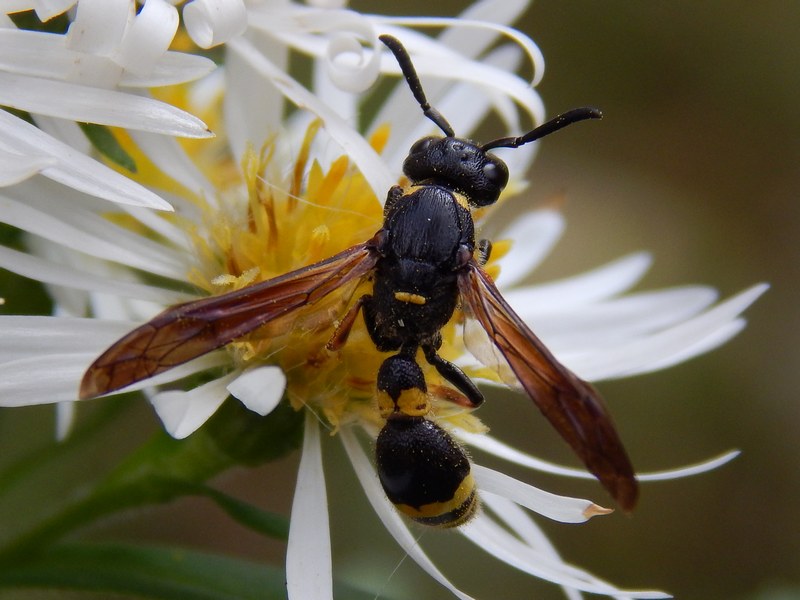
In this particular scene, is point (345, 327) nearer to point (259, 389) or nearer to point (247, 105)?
point (259, 389)

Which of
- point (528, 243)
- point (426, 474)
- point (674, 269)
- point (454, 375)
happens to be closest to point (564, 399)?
point (426, 474)

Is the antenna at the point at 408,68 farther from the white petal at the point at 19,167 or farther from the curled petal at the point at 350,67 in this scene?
the white petal at the point at 19,167

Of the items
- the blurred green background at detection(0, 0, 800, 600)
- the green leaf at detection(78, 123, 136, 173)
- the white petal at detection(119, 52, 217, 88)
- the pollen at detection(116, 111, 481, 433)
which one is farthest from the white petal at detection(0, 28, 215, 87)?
the blurred green background at detection(0, 0, 800, 600)

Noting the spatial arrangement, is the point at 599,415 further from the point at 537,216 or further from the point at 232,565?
the point at 537,216

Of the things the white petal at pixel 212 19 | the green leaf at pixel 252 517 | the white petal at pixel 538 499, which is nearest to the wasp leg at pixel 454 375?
the white petal at pixel 538 499

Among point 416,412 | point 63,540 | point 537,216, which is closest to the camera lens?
point 416,412

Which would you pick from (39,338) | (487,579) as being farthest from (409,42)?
(487,579)
